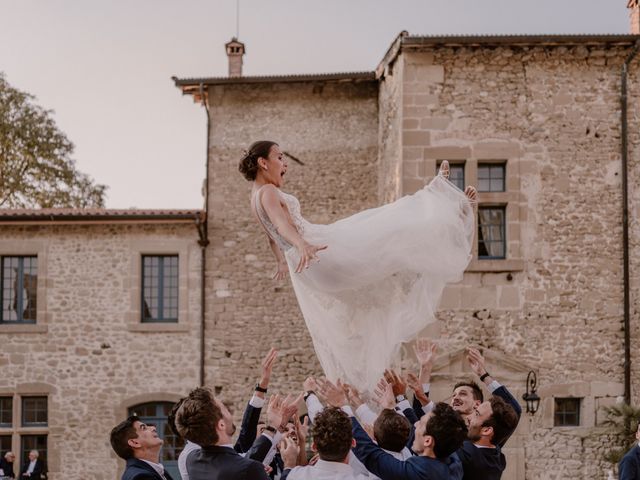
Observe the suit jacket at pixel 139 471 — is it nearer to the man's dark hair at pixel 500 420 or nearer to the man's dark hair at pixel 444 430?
the man's dark hair at pixel 444 430

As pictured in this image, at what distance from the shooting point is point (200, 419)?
4.15m

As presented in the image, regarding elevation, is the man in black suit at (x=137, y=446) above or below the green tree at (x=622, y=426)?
above

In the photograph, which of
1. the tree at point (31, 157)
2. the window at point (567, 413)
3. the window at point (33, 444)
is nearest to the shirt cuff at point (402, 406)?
the window at point (567, 413)

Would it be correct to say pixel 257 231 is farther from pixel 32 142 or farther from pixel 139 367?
pixel 32 142

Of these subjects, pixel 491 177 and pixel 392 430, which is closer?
pixel 392 430

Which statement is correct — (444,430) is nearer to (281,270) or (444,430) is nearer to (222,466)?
(222,466)

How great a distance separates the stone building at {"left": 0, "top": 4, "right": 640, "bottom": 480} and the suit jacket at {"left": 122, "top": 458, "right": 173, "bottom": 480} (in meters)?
9.16

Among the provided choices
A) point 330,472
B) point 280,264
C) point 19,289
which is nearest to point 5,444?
point 19,289

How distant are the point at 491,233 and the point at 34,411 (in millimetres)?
8913

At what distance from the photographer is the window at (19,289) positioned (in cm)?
1694

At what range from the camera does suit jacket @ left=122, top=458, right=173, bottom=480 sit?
181 inches

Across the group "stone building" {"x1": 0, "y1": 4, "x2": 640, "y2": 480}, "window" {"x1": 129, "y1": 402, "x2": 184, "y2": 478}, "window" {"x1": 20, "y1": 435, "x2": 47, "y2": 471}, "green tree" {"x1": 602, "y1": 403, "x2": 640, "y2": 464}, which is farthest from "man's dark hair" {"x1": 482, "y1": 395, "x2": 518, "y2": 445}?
"window" {"x1": 20, "y1": 435, "x2": 47, "y2": 471}

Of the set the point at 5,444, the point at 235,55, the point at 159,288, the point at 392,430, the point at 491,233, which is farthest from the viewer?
the point at 235,55

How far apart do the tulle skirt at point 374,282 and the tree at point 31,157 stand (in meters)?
21.4
